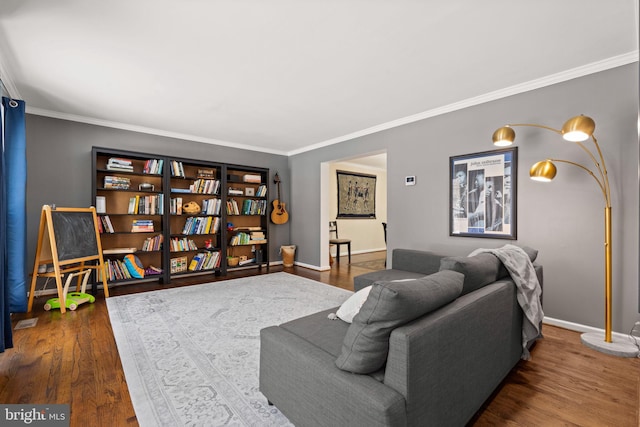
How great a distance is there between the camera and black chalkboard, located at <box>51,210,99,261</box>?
340 cm

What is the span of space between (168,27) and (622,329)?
4384 mm

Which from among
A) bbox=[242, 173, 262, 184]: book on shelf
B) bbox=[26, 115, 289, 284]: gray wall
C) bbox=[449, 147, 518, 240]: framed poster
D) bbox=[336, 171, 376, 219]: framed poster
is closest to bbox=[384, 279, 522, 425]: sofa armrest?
bbox=[449, 147, 518, 240]: framed poster

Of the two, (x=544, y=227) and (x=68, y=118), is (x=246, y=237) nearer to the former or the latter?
(x=68, y=118)

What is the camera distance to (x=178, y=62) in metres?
2.62

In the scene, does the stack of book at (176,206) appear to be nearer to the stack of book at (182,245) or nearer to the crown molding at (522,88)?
the stack of book at (182,245)

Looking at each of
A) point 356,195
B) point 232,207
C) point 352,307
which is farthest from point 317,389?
point 356,195

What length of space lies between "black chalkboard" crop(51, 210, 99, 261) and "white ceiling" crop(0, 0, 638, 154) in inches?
54.1

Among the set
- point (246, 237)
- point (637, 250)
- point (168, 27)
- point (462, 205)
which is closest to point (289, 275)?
point (246, 237)

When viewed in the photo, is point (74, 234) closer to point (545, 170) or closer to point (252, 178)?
point (252, 178)

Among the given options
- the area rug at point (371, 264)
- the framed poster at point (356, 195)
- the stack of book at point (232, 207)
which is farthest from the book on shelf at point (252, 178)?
the area rug at point (371, 264)

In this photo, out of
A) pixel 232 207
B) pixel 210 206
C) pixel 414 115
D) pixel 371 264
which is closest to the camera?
pixel 414 115

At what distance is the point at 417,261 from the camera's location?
3350 mm

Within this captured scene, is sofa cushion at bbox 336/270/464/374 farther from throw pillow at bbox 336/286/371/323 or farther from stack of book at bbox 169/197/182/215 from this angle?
stack of book at bbox 169/197/182/215

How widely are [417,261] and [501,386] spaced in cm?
155
